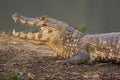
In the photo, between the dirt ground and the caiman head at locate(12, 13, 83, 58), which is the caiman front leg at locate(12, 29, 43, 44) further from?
the dirt ground

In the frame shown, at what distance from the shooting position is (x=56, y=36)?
23.9ft

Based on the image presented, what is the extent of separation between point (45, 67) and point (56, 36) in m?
0.91

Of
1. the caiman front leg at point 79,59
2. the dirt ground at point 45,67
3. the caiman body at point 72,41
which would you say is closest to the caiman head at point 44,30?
the caiman body at point 72,41

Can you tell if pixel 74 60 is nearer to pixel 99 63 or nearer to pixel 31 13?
pixel 99 63

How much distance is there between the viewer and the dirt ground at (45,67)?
595 centimetres

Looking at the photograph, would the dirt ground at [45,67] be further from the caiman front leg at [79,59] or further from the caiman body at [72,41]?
the caiman body at [72,41]

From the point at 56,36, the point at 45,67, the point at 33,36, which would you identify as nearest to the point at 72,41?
the point at 56,36

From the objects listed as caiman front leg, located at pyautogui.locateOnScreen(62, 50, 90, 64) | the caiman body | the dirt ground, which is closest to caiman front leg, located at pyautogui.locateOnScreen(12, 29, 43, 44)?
the caiman body

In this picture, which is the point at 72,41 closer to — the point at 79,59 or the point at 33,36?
the point at 79,59

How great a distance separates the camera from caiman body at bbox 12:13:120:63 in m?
7.04

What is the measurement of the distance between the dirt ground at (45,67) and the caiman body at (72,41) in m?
0.21

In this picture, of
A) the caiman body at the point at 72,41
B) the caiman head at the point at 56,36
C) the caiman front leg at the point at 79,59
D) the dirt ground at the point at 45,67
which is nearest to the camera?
the dirt ground at the point at 45,67

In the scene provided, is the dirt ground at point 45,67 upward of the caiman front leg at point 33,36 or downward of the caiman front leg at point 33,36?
downward

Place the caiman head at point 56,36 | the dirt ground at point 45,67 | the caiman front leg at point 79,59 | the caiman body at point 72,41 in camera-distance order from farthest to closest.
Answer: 1. the caiman head at point 56,36
2. the caiman body at point 72,41
3. the caiman front leg at point 79,59
4. the dirt ground at point 45,67
